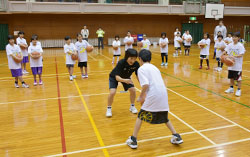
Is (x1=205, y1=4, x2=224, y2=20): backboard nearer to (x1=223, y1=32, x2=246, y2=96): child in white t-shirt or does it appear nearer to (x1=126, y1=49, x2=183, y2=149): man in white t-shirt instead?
(x1=223, y1=32, x2=246, y2=96): child in white t-shirt

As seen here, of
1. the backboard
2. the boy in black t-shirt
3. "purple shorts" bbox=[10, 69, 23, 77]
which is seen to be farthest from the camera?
the backboard

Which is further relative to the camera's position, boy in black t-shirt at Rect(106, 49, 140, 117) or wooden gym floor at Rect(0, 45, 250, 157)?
boy in black t-shirt at Rect(106, 49, 140, 117)

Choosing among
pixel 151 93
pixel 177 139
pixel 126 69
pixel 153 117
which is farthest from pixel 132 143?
pixel 126 69

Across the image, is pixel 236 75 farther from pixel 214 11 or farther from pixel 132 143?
pixel 214 11

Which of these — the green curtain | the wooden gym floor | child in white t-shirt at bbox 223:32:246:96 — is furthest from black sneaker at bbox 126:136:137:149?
the green curtain

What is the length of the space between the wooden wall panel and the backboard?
186 centimetres

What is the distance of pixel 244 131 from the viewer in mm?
4137

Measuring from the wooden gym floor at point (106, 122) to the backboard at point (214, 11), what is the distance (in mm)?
15942

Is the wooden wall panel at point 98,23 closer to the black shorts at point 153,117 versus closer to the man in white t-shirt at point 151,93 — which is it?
the man in white t-shirt at point 151,93

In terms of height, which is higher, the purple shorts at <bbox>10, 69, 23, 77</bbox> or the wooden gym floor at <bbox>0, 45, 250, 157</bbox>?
the purple shorts at <bbox>10, 69, 23, 77</bbox>

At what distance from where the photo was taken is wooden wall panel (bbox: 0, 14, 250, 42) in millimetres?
19375

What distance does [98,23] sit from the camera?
21.2 metres

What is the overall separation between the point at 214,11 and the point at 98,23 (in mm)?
10952

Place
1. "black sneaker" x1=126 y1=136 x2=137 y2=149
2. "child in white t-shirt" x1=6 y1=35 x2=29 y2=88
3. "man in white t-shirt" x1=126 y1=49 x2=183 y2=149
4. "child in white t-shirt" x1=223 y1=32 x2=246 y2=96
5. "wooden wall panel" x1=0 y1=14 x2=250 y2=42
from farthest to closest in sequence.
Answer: "wooden wall panel" x1=0 y1=14 x2=250 y2=42 → "child in white t-shirt" x1=6 y1=35 x2=29 y2=88 → "child in white t-shirt" x1=223 y1=32 x2=246 y2=96 → "black sneaker" x1=126 y1=136 x2=137 y2=149 → "man in white t-shirt" x1=126 y1=49 x2=183 y2=149
